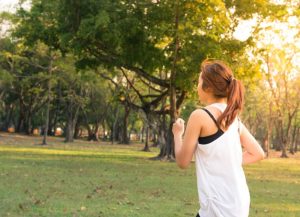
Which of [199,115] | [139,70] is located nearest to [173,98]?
[139,70]

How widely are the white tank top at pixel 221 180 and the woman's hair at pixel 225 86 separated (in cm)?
13

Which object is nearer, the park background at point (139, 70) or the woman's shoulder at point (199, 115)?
the woman's shoulder at point (199, 115)

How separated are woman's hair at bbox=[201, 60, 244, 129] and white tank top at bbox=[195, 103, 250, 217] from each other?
134 mm

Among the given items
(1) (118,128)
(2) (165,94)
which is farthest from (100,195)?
(1) (118,128)

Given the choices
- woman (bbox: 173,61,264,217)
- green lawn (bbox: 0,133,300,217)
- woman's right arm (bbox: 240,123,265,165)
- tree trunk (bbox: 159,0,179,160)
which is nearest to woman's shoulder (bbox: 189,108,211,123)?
woman (bbox: 173,61,264,217)

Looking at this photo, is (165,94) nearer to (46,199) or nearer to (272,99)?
(46,199)

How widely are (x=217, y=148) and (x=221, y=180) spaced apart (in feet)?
0.66

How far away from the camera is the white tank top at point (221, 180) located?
11.1 feet

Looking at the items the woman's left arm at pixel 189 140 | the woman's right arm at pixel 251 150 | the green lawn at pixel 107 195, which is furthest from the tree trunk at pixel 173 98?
the woman's left arm at pixel 189 140

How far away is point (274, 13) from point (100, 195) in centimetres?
1713

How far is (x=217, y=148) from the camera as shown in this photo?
3416 millimetres

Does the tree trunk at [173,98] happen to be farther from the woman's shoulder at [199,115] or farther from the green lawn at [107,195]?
the woman's shoulder at [199,115]

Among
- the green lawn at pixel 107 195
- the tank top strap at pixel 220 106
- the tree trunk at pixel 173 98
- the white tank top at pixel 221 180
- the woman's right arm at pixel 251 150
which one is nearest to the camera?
the white tank top at pixel 221 180

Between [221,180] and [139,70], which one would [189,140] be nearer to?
[221,180]
